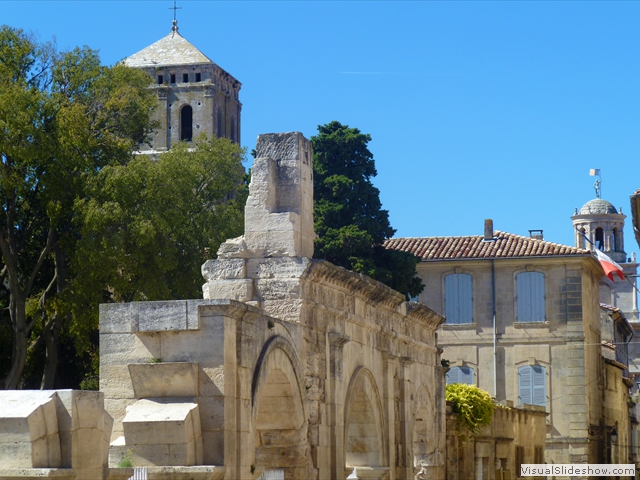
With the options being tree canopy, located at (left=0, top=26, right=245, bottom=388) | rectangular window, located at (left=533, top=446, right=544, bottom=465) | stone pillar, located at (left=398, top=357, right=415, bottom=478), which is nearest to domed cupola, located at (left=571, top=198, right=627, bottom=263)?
rectangular window, located at (left=533, top=446, right=544, bottom=465)

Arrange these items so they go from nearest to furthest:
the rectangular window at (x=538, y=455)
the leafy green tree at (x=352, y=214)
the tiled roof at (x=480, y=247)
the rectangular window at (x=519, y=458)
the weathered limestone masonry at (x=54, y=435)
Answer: the weathered limestone masonry at (x=54, y=435) < the rectangular window at (x=519, y=458) < the rectangular window at (x=538, y=455) < the leafy green tree at (x=352, y=214) < the tiled roof at (x=480, y=247)

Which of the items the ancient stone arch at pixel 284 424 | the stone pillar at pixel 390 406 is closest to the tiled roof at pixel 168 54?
the stone pillar at pixel 390 406

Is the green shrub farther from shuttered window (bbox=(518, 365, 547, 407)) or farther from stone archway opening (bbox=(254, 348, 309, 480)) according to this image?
shuttered window (bbox=(518, 365, 547, 407))

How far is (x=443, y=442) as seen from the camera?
21.6 metres

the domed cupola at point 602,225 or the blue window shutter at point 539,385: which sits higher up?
the domed cupola at point 602,225

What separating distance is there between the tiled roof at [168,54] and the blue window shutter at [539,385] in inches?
1336

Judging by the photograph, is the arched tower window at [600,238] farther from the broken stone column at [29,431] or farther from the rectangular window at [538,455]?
the broken stone column at [29,431]

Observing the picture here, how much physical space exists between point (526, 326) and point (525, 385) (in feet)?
5.97

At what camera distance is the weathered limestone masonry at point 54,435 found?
7.95 metres

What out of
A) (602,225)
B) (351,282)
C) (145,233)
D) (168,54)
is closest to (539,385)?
(145,233)

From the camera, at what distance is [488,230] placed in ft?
124

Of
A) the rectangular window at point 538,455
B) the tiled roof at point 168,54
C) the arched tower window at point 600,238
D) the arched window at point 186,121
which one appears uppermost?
the tiled roof at point 168,54

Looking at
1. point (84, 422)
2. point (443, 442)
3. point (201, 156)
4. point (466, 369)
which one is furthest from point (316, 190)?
point (84, 422)

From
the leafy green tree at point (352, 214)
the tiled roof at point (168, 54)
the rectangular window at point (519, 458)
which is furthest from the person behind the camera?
the tiled roof at point (168, 54)
